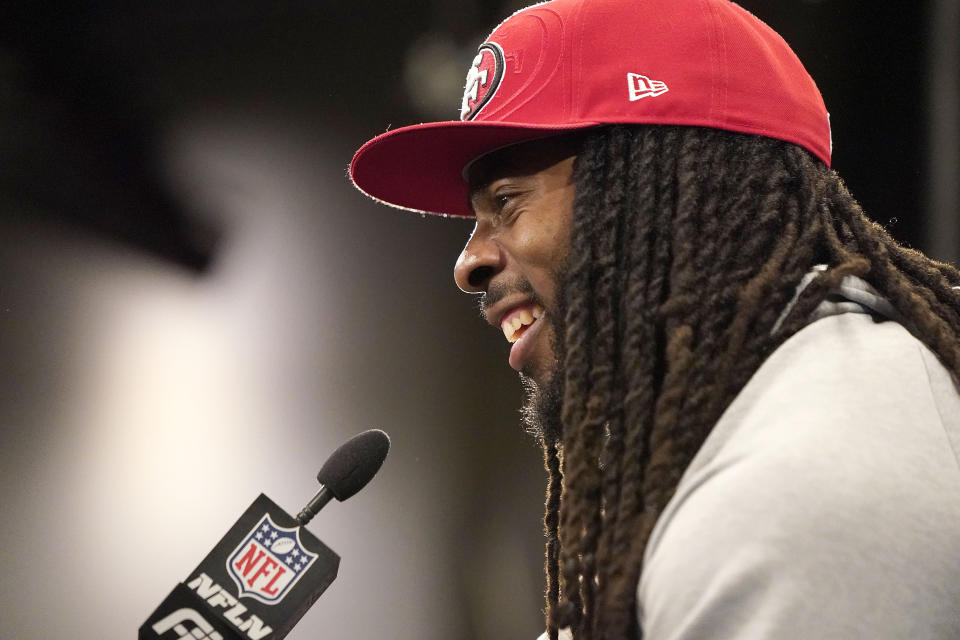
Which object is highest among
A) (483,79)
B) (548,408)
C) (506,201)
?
(483,79)

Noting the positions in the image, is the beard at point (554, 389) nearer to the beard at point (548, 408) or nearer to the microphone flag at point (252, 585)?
the beard at point (548, 408)

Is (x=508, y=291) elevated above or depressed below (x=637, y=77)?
below

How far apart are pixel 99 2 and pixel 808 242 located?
1.94 m

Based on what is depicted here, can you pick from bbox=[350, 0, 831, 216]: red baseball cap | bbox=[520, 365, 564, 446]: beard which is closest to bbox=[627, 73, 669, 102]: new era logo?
bbox=[350, 0, 831, 216]: red baseball cap

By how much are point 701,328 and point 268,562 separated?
0.56m

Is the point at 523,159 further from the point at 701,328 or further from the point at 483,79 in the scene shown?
the point at 701,328

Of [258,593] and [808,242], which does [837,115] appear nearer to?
[808,242]

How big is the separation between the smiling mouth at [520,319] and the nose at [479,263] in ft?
0.19

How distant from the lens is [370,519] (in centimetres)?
204

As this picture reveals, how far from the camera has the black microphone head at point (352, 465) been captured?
1.07 meters

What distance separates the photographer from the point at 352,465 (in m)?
1.09

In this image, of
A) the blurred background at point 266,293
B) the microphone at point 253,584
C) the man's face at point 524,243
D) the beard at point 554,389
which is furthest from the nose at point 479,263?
the blurred background at point 266,293

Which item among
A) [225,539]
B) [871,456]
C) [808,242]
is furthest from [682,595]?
[225,539]

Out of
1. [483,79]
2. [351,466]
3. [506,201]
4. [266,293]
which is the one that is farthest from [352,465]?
[266,293]
